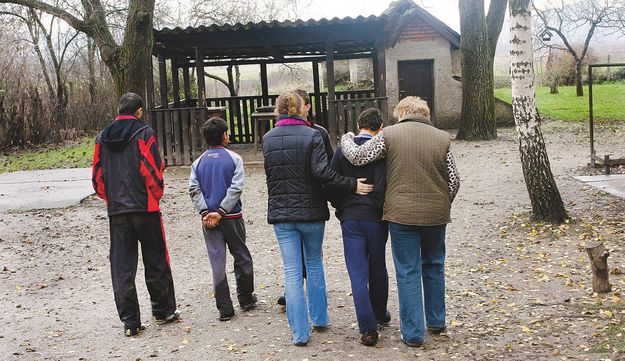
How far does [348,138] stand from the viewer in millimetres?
5195

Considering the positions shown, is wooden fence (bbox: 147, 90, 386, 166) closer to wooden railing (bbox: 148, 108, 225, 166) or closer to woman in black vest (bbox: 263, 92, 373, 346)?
wooden railing (bbox: 148, 108, 225, 166)

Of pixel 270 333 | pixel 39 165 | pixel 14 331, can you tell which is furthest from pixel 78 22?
pixel 270 333

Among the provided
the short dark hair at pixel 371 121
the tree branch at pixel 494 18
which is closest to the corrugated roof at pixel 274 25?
the tree branch at pixel 494 18

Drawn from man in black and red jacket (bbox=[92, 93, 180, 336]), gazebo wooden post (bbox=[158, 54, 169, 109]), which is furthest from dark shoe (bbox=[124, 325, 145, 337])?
gazebo wooden post (bbox=[158, 54, 169, 109])

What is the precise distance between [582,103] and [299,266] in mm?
26527

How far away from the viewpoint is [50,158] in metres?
18.9

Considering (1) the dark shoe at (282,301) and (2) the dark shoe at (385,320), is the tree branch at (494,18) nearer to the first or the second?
(1) the dark shoe at (282,301)

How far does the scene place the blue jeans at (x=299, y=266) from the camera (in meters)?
5.25

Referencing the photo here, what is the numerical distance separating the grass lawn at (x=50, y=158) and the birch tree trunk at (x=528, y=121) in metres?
11.2

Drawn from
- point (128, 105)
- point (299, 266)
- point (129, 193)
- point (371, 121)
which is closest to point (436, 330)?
point (299, 266)

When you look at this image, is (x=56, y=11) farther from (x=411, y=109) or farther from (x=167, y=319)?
(x=411, y=109)

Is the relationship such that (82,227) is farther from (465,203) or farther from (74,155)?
(74,155)

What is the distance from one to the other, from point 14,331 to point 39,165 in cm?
1214

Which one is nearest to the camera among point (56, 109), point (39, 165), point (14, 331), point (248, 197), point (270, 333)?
point (270, 333)
